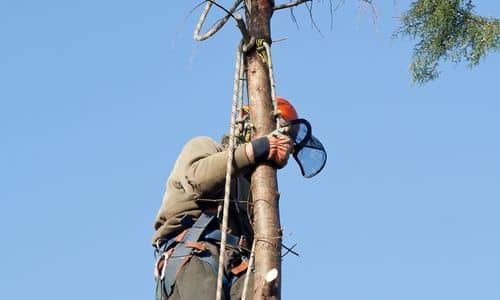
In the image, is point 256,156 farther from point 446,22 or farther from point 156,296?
point 446,22

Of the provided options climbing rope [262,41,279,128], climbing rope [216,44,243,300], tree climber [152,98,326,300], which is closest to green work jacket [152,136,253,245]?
tree climber [152,98,326,300]

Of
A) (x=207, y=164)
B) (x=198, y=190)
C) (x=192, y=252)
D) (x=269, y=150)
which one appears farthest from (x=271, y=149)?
(x=192, y=252)

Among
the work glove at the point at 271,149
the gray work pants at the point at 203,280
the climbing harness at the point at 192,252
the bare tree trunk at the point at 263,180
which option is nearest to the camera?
the bare tree trunk at the point at 263,180

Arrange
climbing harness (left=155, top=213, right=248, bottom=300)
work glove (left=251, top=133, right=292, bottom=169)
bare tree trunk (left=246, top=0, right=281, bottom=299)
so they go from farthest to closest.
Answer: climbing harness (left=155, top=213, right=248, bottom=300)
work glove (left=251, top=133, right=292, bottom=169)
bare tree trunk (left=246, top=0, right=281, bottom=299)

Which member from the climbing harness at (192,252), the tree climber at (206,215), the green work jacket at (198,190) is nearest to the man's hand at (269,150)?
the tree climber at (206,215)

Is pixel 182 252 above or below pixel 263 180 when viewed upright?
below

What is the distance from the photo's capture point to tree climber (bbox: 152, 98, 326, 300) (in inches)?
224

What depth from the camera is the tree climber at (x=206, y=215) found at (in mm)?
5687

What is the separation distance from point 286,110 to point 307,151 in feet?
1.04

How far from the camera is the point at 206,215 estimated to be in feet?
19.7

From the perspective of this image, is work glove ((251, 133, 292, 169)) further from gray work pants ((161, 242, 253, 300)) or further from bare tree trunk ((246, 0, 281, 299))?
gray work pants ((161, 242, 253, 300))

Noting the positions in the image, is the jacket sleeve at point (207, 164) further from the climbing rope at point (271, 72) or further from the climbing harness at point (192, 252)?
the climbing rope at point (271, 72)

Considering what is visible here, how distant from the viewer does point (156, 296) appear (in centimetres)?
607

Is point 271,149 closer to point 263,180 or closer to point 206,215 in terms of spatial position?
point 263,180
